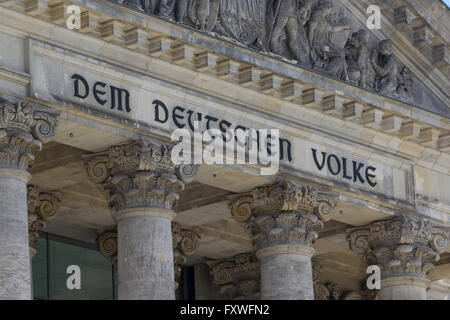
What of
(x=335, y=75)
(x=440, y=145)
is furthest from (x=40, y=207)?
(x=440, y=145)

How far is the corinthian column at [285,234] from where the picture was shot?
4388 cm

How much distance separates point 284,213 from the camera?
145 feet

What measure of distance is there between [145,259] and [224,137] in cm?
375

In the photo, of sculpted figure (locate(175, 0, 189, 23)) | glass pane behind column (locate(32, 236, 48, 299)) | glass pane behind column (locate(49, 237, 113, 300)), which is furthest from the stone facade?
glass pane behind column (locate(32, 236, 48, 299))

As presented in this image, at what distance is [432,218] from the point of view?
47875 millimetres

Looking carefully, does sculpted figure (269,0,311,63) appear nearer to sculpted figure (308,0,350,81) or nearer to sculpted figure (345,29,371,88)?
sculpted figure (308,0,350,81)

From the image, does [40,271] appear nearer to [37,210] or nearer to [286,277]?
[37,210]

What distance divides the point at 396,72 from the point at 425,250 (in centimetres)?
448

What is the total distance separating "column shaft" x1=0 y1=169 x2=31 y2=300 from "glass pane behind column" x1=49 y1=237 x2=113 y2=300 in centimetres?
859

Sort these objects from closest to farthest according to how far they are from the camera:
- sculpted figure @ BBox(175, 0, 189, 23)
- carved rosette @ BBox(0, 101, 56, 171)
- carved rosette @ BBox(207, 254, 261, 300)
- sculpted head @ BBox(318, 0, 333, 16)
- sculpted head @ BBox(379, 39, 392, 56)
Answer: carved rosette @ BBox(0, 101, 56, 171)
sculpted figure @ BBox(175, 0, 189, 23)
sculpted head @ BBox(318, 0, 333, 16)
sculpted head @ BBox(379, 39, 392, 56)
carved rosette @ BBox(207, 254, 261, 300)

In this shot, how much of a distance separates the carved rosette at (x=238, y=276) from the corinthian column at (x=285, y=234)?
4692mm

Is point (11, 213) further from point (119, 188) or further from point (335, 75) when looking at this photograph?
point (335, 75)

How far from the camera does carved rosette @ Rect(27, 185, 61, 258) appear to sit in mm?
43531

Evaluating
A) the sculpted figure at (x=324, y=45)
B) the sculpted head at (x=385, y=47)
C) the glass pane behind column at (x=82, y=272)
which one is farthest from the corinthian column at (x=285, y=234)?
the glass pane behind column at (x=82, y=272)
